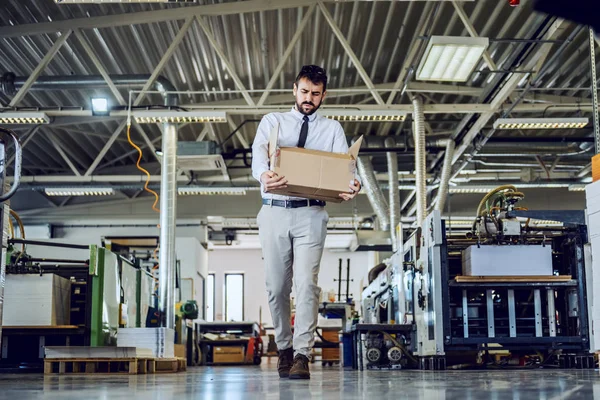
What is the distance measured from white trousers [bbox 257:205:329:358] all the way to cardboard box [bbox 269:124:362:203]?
0.16m

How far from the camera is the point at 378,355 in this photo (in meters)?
7.75

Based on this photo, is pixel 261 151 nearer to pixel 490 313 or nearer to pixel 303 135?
pixel 303 135

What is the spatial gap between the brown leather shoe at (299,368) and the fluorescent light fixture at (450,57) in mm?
5539

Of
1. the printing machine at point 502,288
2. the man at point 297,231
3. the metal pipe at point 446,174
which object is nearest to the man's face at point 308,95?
the man at point 297,231

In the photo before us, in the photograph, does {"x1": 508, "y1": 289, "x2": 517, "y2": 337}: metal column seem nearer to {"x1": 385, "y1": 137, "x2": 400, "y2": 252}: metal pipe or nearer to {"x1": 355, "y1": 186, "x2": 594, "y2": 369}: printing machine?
{"x1": 355, "y1": 186, "x2": 594, "y2": 369}: printing machine

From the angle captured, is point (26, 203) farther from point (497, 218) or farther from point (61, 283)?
point (497, 218)

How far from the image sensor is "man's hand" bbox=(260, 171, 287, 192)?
380cm

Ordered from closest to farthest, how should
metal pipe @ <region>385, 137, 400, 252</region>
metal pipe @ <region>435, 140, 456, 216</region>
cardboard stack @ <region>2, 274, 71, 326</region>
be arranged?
cardboard stack @ <region>2, 274, 71, 326</region>, metal pipe @ <region>435, 140, 456, 216</region>, metal pipe @ <region>385, 137, 400, 252</region>

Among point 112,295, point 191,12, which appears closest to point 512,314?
point 112,295

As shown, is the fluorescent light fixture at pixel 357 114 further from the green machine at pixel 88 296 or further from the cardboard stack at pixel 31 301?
the cardboard stack at pixel 31 301

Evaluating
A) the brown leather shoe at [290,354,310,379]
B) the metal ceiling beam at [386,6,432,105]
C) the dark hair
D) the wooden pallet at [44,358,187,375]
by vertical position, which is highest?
the metal ceiling beam at [386,6,432,105]

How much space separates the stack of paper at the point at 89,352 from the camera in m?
6.75

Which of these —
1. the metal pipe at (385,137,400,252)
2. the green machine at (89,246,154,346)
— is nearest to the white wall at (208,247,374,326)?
the metal pipe at (385,137,400,252)

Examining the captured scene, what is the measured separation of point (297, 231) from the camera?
13.4 ft
